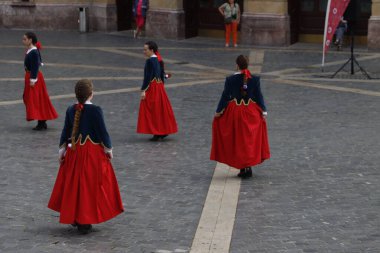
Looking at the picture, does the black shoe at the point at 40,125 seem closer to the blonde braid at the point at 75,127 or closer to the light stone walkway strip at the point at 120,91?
the light stone walkway strip at the point at 120,91

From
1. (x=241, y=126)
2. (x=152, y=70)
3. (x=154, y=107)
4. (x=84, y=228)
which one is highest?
(x=152, y=70)

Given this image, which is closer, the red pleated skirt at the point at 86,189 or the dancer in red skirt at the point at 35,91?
the red pleated skirt at the point at 86,189

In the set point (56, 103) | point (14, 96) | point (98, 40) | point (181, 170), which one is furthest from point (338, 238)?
point (98, 40)

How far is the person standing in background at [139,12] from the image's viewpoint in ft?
110

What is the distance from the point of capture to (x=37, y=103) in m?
16.7

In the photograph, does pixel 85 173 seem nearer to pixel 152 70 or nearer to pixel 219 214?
pixel 219 214

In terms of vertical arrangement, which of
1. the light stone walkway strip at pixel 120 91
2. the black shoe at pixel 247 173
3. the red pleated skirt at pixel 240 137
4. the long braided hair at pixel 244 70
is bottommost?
the light stone walkway strip at pixel 120 91

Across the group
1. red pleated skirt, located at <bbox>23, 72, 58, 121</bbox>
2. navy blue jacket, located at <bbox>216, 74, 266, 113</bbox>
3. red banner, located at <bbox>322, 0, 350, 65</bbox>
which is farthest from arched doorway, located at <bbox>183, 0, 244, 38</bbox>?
navy blue jacket, located at <bbox>216, 74, 266, 113</bbox>

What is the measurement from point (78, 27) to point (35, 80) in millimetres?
19737

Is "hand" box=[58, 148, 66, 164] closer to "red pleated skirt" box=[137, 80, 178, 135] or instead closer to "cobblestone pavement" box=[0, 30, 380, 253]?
"cobblestone pavement" box=[0, 30, 380, 253]

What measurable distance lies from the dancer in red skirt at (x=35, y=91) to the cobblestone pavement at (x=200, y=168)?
0.30 meters

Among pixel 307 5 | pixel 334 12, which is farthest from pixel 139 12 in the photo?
pixel 334 12

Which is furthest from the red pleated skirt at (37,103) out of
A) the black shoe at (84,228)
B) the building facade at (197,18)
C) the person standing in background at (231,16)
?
the person standing in background at (231,16)

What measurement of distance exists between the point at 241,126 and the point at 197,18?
71.0 feet
